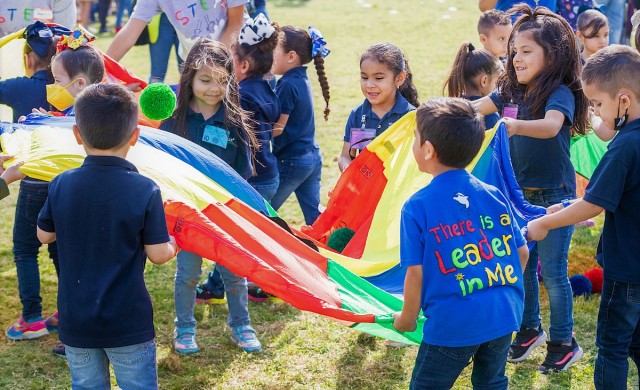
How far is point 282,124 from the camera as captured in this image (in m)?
4.93

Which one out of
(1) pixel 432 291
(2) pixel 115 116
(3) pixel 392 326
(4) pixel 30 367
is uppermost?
(2) pixel 115 116

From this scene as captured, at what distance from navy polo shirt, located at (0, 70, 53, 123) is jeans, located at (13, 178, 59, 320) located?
1.57ft

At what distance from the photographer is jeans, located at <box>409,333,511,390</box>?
2.83 m

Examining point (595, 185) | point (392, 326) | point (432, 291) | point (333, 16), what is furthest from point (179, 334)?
point (333, 16)

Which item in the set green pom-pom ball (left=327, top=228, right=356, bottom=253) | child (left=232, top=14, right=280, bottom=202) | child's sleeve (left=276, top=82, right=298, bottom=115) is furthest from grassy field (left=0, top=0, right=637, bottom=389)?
child's sleeve (left=276, top=82, right=298, bottom=115)

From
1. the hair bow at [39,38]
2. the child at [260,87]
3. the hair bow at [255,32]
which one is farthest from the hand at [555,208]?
the hair bow at [39,38]

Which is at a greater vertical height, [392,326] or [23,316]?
[392,326]

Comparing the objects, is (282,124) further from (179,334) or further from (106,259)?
(106,259)

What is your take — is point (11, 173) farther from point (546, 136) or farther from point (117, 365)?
point (546, 136)

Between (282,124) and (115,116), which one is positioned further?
(282,124)

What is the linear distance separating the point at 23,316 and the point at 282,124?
70.3 inches

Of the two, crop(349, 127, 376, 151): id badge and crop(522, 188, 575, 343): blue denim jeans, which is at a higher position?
crop(349, 127, 376, 151): id badge

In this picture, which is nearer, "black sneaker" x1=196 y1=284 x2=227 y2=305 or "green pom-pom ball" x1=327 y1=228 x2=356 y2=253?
"green pom-pom ball" x1=327 y1=228 x2=356 y2=253

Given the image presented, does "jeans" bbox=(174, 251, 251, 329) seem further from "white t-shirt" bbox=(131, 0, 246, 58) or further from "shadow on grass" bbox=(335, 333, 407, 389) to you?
"white t-shirt" bbox=(131, 0, 246, 58)
